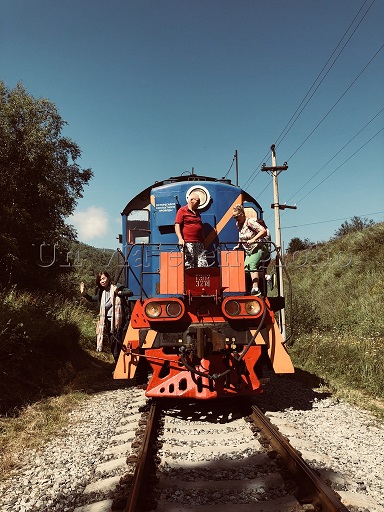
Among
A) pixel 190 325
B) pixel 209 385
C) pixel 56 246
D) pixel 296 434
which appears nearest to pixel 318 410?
pixel 296 434

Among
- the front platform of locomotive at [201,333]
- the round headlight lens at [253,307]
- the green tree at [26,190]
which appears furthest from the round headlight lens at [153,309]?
the green tree at [26,190]

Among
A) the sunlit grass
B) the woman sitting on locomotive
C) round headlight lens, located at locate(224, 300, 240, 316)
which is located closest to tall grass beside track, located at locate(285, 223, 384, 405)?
the woman sitting on locomotive

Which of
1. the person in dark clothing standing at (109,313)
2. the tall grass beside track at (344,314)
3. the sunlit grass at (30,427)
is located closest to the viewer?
the sunlit grass at (30,427)

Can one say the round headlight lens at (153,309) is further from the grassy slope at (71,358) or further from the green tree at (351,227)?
the green tree at (351,227)

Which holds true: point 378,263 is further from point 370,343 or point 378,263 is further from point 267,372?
point 267,372

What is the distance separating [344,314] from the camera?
1339 centimetres

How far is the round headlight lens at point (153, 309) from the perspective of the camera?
5.01m

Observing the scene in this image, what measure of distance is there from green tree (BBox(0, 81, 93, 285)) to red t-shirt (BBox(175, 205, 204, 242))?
1133 cm

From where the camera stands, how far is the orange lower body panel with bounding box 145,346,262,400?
4789 mm

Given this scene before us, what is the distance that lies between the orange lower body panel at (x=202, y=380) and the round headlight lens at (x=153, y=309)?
53 centimetres

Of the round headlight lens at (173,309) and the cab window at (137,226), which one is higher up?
the cab window at (137,226)

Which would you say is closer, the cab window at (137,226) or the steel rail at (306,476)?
the steel rail at (306,476)

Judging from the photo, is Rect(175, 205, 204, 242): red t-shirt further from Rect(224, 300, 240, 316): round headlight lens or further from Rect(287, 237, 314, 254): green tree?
Rect(287, 237, 314, 254): green tree

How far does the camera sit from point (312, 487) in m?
2.83
